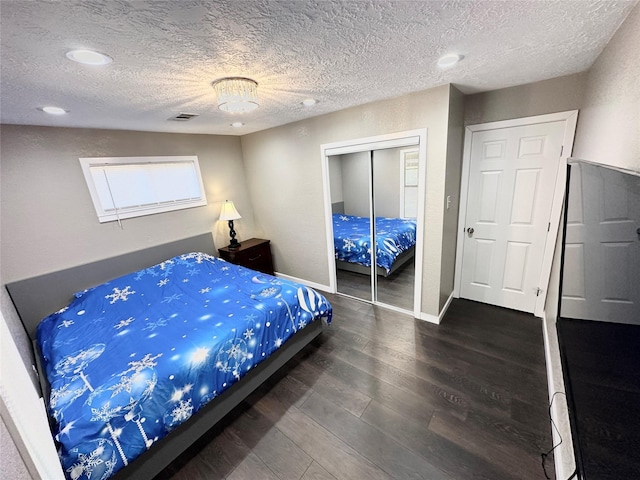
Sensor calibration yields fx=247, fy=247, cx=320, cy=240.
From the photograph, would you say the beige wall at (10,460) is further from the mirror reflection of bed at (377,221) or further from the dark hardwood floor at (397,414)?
the mirror reflection of bed at (377,221)

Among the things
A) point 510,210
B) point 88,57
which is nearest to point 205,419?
point 88,57

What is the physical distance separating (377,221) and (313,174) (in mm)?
982

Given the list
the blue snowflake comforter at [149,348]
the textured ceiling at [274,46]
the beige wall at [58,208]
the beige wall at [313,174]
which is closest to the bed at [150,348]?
the blue snowflake comforter at [149,348]

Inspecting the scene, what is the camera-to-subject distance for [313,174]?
10.1 ft

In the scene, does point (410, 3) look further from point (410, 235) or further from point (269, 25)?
point (410, 235)

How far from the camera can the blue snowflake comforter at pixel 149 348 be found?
1.23 m

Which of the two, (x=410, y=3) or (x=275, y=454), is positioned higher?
(x=410, y=3)

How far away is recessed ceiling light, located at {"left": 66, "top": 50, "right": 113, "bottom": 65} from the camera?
1138 millimetres

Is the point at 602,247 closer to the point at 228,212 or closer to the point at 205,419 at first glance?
the point at 205,419

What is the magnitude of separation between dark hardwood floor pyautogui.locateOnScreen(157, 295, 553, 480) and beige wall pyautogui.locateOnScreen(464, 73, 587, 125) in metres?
2.02

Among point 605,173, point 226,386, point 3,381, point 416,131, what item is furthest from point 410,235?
point 3,381

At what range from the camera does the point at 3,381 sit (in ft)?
1.87

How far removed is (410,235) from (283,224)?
183 centimetres

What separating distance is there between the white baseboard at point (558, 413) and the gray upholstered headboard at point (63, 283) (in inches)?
148
